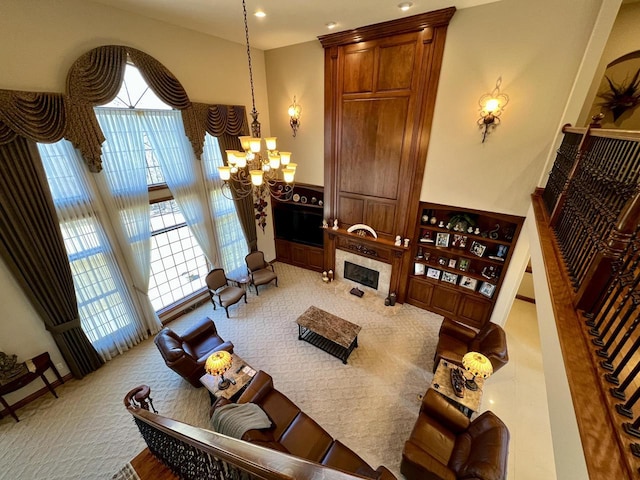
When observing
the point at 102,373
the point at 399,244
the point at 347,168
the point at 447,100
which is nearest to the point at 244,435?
the point at 102,373

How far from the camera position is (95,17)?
358 cm

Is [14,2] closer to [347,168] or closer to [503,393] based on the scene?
[347,168]

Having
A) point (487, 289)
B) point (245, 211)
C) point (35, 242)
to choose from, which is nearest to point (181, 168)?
point (245, 211)

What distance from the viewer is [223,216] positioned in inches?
238

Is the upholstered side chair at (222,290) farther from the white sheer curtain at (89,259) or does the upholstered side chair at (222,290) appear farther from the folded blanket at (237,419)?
the folded blanket at (237,419)

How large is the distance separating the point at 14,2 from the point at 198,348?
5022mm

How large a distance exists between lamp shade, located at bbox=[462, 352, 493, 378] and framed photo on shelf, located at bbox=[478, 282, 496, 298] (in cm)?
208

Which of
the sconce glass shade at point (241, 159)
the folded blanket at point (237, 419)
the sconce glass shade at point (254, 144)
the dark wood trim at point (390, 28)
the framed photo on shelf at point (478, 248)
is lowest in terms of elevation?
the folded blanket at point (237, 419)

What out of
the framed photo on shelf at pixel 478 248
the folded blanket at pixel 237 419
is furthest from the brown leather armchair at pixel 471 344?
the folded blanket at pixel 237 419

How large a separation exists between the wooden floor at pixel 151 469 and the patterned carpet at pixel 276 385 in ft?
5.03

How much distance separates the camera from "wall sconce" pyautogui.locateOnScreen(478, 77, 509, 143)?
4062mm

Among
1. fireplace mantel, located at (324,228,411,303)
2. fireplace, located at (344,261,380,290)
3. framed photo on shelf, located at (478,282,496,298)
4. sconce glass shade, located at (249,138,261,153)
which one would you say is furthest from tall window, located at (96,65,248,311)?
framed photo on shelf, located at (478,282,496,298)

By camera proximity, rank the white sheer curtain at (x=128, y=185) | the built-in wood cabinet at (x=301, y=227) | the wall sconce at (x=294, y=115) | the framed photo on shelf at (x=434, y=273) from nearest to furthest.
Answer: the white sheer curtain at (x=128, y=185) < the framed photo on shelf at (x=434, y=273) < the wall sconce at (x=294, y=115) < the built-in wood cabinet at (x=301, y=227)

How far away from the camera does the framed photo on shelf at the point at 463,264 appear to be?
530 cm
